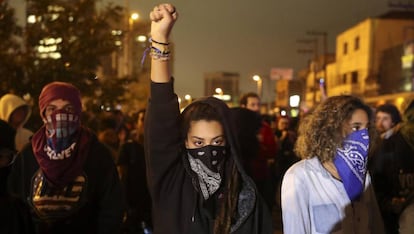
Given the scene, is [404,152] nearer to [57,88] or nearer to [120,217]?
[120,217]

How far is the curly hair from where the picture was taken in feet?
10.9

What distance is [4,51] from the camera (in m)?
8.97

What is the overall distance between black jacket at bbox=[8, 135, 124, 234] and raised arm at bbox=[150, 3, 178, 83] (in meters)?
1.44

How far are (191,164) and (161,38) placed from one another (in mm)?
633

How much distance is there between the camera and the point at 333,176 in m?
3.24

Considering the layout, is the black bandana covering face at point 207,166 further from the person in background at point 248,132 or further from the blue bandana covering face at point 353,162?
the person in background at point 248,132

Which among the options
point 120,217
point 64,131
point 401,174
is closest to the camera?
point 64,131

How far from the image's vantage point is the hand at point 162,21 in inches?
94.7

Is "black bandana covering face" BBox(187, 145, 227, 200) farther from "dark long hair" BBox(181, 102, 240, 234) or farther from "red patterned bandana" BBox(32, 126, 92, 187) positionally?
"red patterned bandana" BBox(32, 126, 92, 187)

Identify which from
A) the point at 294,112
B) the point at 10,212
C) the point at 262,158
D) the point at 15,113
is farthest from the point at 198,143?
the point at 294,112

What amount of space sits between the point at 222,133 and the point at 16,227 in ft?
3.50

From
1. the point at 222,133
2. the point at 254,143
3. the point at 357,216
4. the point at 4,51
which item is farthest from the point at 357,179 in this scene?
the point at 4,51

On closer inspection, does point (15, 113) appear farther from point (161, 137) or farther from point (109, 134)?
point (161, 137)

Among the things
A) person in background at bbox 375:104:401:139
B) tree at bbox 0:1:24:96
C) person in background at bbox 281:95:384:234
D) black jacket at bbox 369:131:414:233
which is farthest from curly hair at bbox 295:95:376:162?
tree at bbox 0:1:24:96
